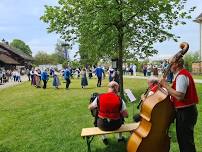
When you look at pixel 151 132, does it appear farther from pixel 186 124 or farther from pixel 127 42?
pixel 127 42

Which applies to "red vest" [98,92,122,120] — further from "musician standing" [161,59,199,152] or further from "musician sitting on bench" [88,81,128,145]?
"musician standing" [161,59,199,152]

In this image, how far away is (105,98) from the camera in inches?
314

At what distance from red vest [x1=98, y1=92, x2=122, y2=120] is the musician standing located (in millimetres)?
1956

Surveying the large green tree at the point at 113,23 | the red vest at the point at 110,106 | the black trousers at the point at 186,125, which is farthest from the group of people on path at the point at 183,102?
the large green tree at the point at 113,23

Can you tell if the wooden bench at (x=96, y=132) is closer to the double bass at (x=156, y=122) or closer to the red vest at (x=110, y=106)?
the red vest at (x=110, y=106)

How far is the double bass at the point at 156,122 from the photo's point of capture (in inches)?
244

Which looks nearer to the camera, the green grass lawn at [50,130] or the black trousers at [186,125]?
the black trousers at [186,125]

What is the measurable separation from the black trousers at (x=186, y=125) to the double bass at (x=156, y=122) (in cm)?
17

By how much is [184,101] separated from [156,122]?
1.88 feet

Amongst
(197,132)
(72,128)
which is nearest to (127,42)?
(72,128)

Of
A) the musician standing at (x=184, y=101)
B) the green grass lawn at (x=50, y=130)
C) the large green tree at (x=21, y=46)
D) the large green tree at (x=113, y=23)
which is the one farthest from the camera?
the large green tree at (x=21, y=46)

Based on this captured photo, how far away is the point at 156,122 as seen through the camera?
6.33 m

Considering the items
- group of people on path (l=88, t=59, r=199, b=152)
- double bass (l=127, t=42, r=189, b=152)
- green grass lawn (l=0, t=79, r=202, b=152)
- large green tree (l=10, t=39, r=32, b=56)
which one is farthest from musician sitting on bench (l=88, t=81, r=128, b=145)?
large green tree (l=10, t=39, r=32, b=56)

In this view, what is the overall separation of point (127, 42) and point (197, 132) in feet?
33.8
